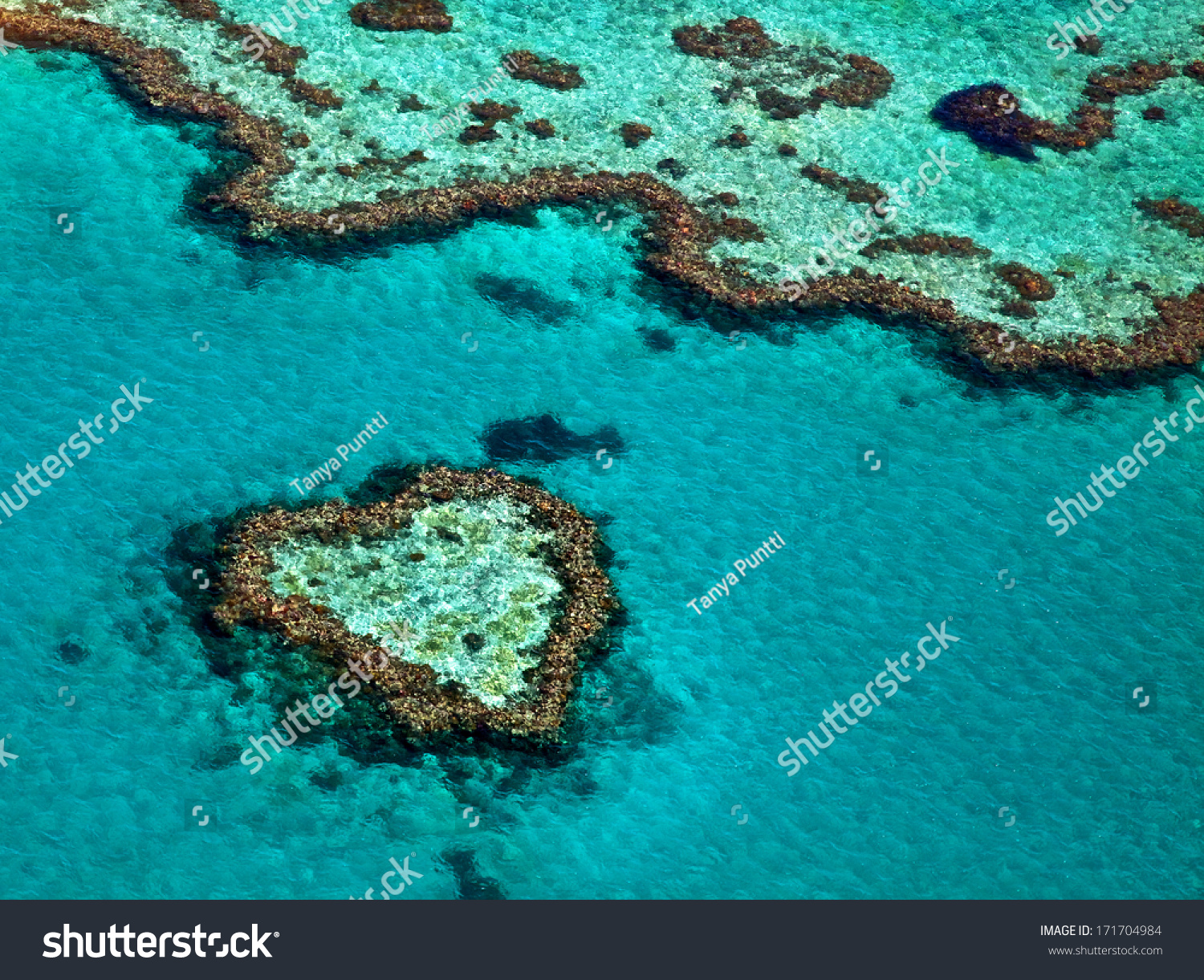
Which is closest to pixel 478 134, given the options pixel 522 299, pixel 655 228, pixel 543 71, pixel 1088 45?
pixel 543 71

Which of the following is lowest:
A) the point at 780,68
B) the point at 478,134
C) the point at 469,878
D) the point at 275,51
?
the point at 469,878

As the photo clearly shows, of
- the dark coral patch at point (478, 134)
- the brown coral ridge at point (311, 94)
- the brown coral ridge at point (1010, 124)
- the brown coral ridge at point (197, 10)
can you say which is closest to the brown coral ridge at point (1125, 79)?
the brown coral ridge at point (1010, 124)

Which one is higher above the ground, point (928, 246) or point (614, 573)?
point (928, 246)

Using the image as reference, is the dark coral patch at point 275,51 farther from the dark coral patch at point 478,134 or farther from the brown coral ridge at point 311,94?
the dark coral patch at point 478,134

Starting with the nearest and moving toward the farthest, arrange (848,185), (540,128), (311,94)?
(848,185) → (540,128) → (311,94)

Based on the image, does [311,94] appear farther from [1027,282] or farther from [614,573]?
[1027,282]

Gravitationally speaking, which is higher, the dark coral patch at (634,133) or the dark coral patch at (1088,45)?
the dark coral patch at (1088,45)

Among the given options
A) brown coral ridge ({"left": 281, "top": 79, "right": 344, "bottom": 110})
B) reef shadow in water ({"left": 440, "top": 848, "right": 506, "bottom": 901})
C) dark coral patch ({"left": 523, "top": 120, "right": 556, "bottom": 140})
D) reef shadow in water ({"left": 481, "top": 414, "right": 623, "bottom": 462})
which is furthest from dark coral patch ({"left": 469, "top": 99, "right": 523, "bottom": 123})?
reef shadow in water ({"left": 440, "top": 848, "right": 506, "bottom": 901})

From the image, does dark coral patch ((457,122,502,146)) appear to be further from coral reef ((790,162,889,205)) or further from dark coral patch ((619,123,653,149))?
coral reef ((790,162,889,205))
